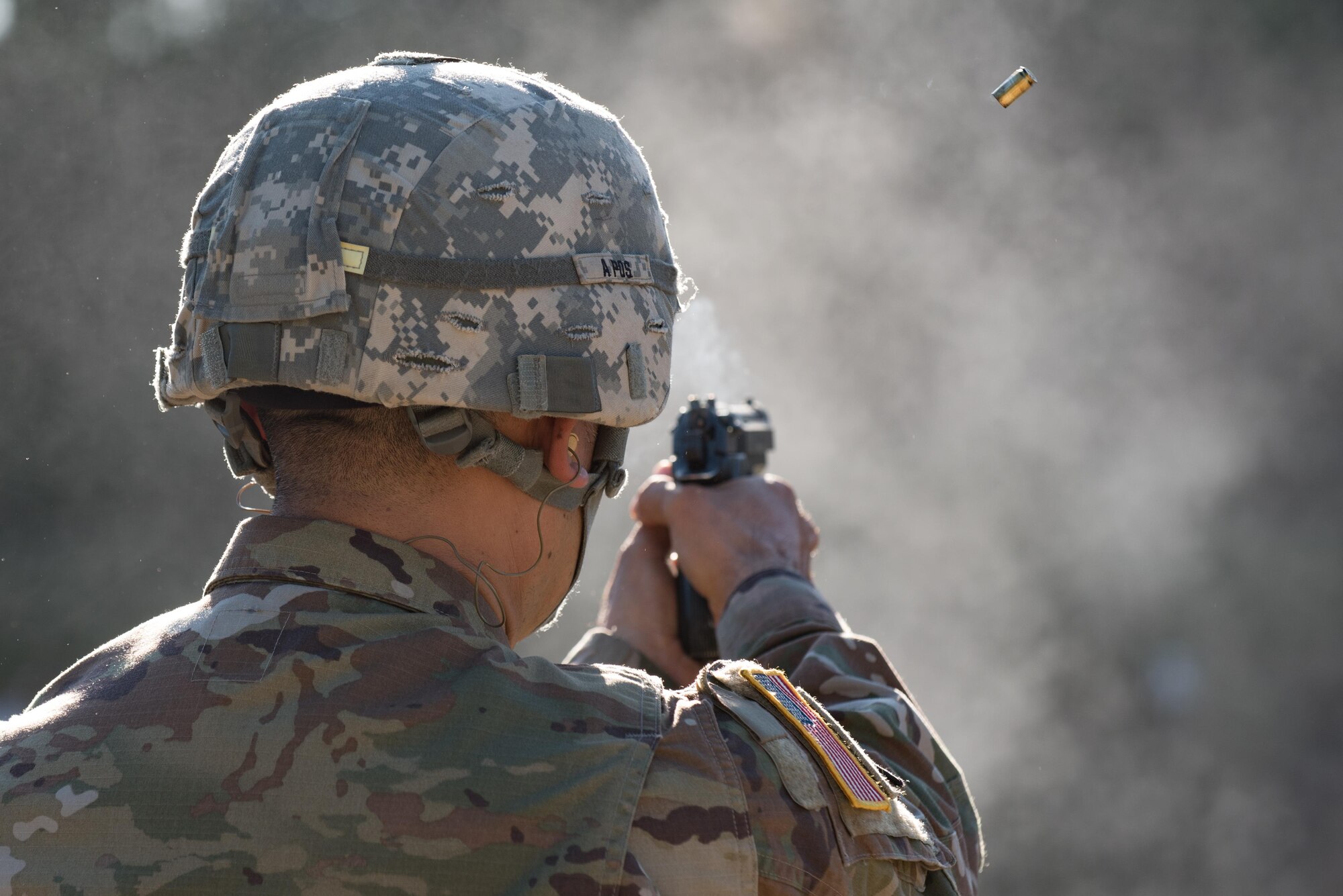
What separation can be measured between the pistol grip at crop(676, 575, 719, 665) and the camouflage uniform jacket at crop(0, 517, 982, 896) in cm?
125

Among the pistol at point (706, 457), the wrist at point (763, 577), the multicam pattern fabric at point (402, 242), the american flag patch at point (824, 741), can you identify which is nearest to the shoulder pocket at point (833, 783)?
the american flag patch at point (824, 741)

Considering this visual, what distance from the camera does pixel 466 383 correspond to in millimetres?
1625

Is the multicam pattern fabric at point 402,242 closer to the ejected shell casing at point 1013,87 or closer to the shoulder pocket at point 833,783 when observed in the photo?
the shoulder pocket at point 833,783

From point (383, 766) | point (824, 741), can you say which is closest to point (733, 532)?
point (824, 741)

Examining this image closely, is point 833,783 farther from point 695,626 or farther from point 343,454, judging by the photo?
point 695,626

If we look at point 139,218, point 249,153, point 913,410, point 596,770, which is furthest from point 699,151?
point 596,770

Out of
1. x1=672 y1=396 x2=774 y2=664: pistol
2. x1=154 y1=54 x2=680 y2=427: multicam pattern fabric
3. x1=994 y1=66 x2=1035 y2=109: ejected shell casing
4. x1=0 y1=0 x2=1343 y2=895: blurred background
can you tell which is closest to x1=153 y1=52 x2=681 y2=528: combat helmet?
x1=154 y1=54 x2=680 y2=427: multicam pattern fabric

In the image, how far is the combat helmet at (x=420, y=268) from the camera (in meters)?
1.59

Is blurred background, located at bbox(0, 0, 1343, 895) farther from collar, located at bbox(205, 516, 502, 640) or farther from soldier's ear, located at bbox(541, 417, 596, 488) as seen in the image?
collar, located at bbox(205, 516, 502, 640)

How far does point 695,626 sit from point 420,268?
147 centimetres

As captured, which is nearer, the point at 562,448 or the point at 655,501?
the point at 562,448

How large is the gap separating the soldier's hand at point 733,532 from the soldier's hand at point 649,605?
0.11 meters

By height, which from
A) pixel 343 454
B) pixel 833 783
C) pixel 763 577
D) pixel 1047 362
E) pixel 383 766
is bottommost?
pixel 1047 362

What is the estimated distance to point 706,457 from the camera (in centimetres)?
282
